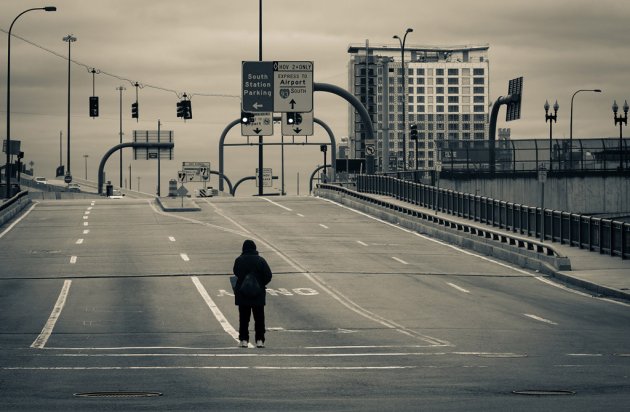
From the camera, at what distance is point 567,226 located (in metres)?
46.8

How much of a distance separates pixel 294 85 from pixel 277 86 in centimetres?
110

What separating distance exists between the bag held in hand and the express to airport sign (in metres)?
52.7

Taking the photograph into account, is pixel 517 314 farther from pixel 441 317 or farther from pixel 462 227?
pixel 462 227

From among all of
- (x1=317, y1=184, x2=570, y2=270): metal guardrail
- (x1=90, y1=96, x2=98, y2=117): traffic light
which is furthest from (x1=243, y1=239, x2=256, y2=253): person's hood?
(x1=90, y1=96, x2=98, y2=117): traffic light

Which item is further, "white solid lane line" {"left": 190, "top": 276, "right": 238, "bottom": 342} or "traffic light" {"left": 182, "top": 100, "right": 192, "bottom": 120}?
"traffic light" {"left": 182, "top": 100, "right": 192, "bottom": 120}

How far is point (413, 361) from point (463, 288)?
50.9ft

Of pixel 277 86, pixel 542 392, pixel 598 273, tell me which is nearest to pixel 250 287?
pixel 542 392

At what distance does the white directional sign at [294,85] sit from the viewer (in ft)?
235

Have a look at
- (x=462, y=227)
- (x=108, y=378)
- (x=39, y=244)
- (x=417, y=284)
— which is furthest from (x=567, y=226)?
(x=108, y=378)

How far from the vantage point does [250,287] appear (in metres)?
18.8

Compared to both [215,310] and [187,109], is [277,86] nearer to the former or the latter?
[187,109]

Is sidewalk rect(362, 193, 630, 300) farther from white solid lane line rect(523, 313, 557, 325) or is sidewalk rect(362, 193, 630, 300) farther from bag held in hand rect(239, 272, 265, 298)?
bag held in hand rect(239, 272, 265, 298)

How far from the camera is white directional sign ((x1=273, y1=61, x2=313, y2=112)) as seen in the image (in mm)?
71562

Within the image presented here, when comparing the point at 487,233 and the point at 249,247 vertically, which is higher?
the point at 249,247
